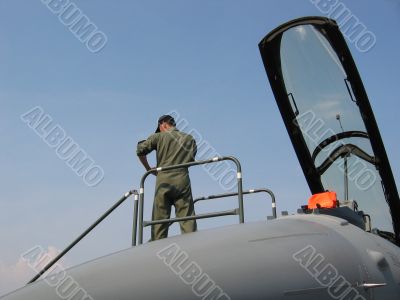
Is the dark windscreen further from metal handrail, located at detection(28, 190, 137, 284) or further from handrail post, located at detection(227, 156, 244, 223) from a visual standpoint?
metal handrail, located at detection(28, 190, 137, 284)

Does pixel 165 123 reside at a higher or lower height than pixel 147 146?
higher

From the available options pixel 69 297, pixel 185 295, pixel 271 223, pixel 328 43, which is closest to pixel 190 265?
pixel 185 295

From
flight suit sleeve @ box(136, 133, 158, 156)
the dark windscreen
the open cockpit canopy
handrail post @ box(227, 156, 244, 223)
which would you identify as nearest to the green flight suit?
flight suit sleeve @ box(136, 133, 158, 156)

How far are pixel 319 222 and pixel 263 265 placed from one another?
1179 millimetres

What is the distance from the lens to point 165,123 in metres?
6.59

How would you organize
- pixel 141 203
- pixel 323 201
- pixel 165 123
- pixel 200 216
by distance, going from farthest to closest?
pixel 165 123 < pixel 141 203 < pixel 200 216 < pixel 323 201

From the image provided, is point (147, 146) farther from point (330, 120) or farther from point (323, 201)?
point (323, 201)

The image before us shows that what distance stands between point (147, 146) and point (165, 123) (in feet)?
1.47

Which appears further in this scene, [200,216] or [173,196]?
[173,196]

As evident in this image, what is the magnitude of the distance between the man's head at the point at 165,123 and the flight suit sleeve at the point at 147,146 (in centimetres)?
18

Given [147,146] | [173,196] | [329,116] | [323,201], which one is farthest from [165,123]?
[323,201]

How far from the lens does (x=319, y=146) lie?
6062 millimetres

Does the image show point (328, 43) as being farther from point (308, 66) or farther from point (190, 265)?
point (190, 265)

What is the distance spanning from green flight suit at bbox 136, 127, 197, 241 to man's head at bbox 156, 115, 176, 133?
7 cm
